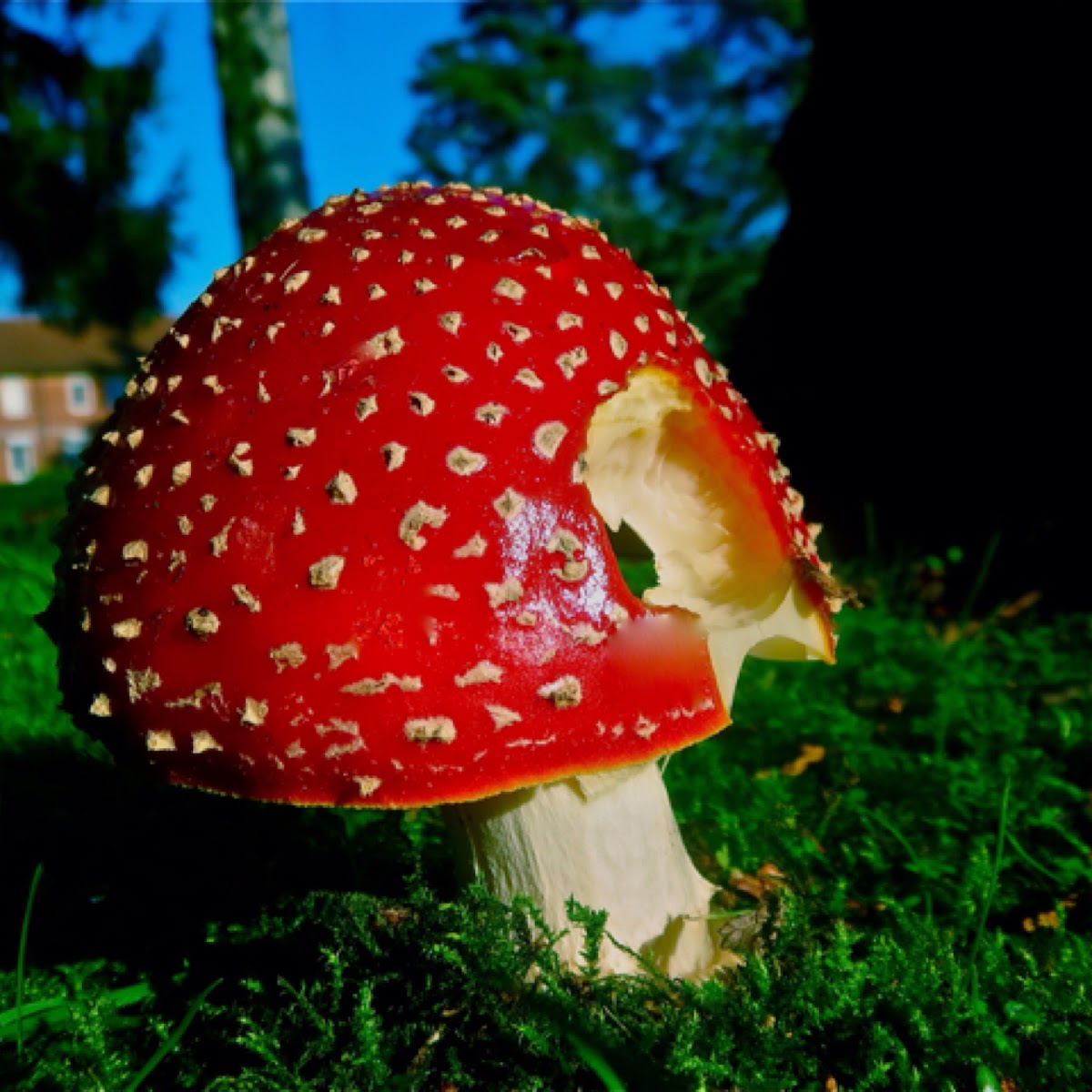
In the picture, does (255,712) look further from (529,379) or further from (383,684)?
(529,379)

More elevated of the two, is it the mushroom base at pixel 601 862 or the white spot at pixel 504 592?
the white spot at pixel 504 592

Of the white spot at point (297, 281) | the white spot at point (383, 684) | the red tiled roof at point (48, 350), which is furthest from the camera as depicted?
the red tiled roof at point (48, 350)

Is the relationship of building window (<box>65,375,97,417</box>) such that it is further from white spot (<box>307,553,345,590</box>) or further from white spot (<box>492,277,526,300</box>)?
white spot (<box>307,553,345,590</box>)

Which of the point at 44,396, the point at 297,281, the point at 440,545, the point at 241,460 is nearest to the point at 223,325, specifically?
the point at 297,281

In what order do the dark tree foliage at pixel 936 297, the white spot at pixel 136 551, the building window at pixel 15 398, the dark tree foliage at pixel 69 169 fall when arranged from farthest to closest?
the building window at pixel 15 398, the dark tree foliage at pixel 69 169, the dark tree foliage at pixel 936 297, the white spot at pixel 136 551

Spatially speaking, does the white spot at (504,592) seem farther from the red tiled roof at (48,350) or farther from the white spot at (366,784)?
the red tiled roof at (48,350)

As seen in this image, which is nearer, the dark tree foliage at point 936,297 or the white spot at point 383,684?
the white spot at point 383,684

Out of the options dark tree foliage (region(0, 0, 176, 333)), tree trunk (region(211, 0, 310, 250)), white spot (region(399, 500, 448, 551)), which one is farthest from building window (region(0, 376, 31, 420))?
white spot (region(399, 500, 448, 551))

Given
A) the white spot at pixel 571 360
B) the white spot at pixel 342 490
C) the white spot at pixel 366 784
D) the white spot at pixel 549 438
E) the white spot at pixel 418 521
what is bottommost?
the white spot at pixel 366 784

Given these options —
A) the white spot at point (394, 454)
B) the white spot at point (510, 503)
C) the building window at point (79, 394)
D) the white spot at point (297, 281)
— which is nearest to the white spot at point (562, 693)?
the white spot at point (510, 503)
